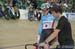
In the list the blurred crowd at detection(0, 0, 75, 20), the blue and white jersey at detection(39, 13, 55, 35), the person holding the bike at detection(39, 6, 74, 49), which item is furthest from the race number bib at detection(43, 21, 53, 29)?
the blurred crowd at detection(0, 0, 75, 20)

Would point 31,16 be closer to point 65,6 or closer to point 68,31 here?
point 65,6

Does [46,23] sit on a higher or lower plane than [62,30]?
lower

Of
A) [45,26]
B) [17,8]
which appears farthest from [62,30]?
[17,8]

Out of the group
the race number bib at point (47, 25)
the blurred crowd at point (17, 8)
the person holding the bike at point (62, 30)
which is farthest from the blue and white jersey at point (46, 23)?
the blurred crowd at point (17, 8)

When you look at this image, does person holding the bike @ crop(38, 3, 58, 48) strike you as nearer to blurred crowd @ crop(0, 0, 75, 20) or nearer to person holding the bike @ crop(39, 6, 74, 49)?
person holding the bike @ crop(39, 6, 74, 49)

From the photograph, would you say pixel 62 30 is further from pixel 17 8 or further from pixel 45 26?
pixel 17 8

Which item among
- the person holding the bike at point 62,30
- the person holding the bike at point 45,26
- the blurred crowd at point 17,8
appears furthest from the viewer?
the blurred crowd at point 17,8

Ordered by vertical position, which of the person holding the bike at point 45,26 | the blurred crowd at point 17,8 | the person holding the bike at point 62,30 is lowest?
the blurred crowd at point 17,8

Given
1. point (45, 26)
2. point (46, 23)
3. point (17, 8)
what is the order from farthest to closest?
point (17, 8), point (45, 26), point (46, 23)

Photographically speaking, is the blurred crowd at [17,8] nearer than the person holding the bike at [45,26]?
No

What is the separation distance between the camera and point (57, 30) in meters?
4.51

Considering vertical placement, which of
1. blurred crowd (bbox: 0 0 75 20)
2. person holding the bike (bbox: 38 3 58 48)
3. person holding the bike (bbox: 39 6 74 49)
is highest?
person holding the bike (bbox: 39 6 74 49)

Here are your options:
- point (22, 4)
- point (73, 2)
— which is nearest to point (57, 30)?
point (22, 4)

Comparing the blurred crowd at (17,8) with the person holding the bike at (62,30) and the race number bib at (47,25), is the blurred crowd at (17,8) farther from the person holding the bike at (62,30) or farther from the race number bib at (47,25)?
the person holding the bike at (62,30)
